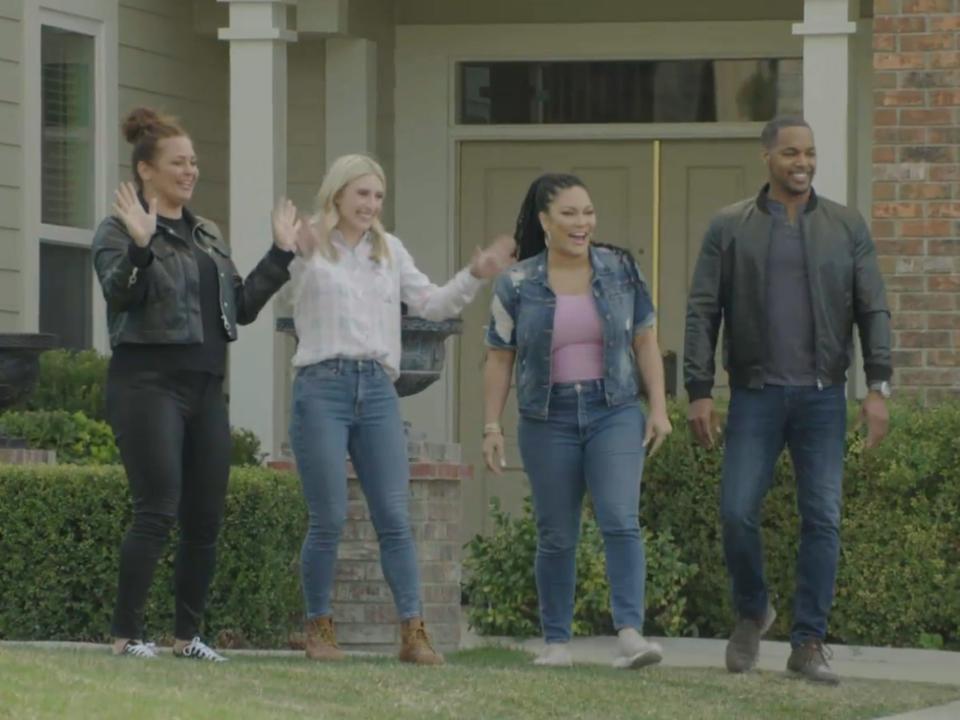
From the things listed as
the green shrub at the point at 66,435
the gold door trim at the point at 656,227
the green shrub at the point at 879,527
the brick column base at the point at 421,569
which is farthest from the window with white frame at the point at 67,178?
the green shrub at the point at 879,527

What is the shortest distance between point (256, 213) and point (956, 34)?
11.7 ft

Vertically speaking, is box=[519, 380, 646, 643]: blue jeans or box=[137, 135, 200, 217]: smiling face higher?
box=[137, 135, 200, 217]: smiling face

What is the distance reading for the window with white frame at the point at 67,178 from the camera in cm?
1213

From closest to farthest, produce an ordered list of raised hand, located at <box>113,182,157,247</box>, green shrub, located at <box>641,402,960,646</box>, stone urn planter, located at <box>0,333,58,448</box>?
raised hand, located at <box>113,182,157,247</box>, stone urn planter, located at <box>0,333,58,448</box>, green shrub, located at <box>641,402,960,646</box>

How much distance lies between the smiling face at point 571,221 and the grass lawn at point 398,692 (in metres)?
1.45

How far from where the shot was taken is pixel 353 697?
7.21 m

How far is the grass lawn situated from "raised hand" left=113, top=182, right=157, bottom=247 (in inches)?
53.4

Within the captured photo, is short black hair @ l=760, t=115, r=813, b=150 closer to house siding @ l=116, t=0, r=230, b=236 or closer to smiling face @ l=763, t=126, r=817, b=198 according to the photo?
smiling face @ l=763, t=126, r=817, b=198

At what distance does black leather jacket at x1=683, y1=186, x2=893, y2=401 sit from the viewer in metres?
8.25

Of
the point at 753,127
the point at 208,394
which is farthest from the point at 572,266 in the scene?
the point at 753,127

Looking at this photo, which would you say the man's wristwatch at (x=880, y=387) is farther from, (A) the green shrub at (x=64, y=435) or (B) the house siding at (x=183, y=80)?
(B) the house siding at (x=183, y=80)

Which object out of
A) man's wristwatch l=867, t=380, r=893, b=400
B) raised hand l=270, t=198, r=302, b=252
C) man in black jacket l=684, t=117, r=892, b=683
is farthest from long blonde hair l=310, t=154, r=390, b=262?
man's wristwatch l=867, t=380, r=893, b=400

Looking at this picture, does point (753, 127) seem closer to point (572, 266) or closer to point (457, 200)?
point (457, 200)

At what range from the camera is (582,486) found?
838 cm
